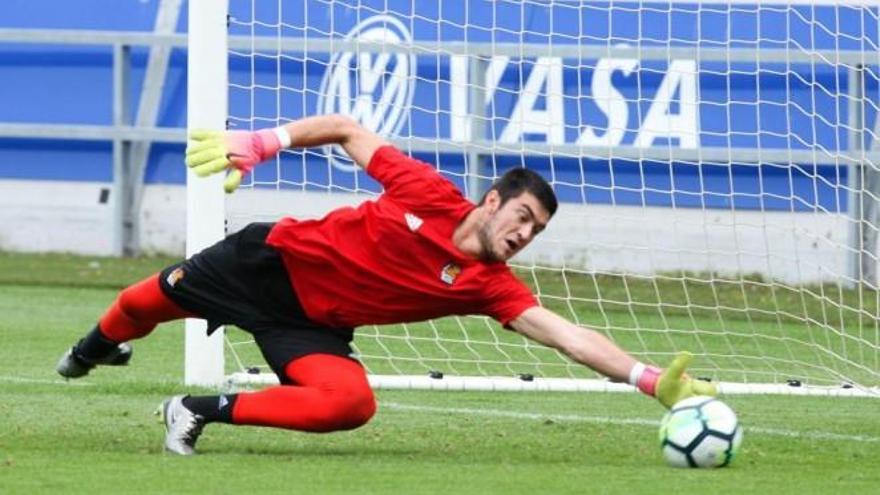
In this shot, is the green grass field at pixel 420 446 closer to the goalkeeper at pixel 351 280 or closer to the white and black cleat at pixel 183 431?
the white and black cleat at pixel 183 431

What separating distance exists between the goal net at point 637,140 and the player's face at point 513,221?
16.0ft

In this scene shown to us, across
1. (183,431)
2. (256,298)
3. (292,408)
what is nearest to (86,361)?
(256,298)

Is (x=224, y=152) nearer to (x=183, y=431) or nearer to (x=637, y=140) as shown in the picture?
(x=183, y=431)

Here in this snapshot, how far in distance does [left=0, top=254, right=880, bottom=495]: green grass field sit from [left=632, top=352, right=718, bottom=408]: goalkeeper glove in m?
0.29

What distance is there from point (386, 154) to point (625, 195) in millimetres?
8640

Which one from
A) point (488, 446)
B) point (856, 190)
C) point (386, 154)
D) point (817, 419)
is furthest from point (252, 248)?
point (856, 190)

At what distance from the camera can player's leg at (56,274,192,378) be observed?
933cm

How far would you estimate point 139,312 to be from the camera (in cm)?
941

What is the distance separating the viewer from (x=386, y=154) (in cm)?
885

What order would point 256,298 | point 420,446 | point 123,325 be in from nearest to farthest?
point 256,298 < point 420,446 < point 123,325

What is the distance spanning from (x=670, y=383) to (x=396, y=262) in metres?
1.21

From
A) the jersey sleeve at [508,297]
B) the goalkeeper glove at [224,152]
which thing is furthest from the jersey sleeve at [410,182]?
the goalkeeper glove at [224,152]

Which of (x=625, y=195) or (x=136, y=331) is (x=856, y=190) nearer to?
(x=625, y=195)

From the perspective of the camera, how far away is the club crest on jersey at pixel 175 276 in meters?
9.20
